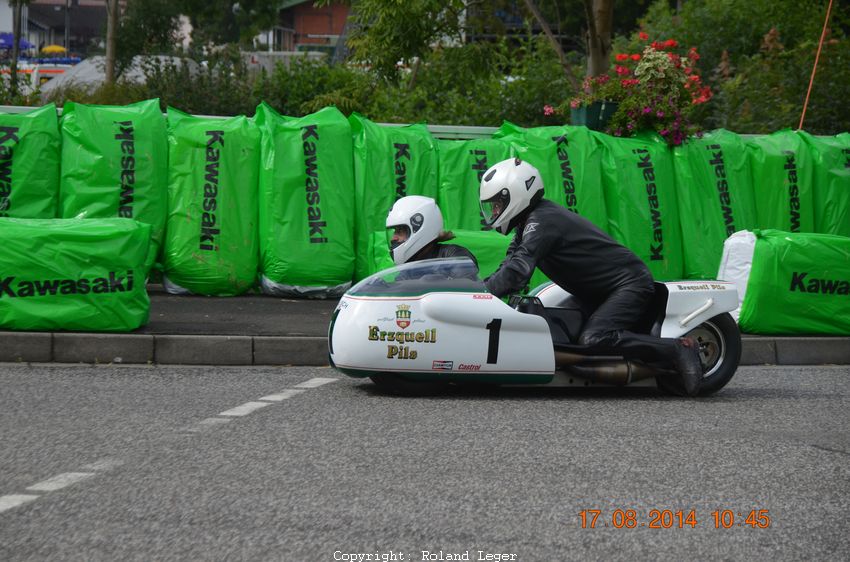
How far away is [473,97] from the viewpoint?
22.1m

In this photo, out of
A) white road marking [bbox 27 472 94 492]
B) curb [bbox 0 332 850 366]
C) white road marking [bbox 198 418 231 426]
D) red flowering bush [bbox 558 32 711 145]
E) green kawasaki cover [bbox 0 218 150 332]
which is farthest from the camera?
red flowering bush [bbox 558 32 711 145]

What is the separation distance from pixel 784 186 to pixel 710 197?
0.81 m

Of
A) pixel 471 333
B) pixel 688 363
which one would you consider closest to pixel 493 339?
pixel 471 333

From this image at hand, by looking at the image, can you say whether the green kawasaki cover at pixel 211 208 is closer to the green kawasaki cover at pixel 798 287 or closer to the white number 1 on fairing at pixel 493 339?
the green kawasaki cover at pixel 798 287

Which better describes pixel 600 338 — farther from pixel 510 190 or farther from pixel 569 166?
pixel 569 166

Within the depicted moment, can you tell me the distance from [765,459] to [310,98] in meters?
20.3

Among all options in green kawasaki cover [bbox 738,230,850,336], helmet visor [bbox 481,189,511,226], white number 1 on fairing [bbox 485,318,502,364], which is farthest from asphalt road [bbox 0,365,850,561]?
green kawasaki cover [bbox 738,230,850,336]

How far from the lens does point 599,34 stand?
17703 mm

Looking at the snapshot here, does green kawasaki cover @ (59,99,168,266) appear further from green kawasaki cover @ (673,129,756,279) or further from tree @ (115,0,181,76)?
tree @ (115,0,181,76)

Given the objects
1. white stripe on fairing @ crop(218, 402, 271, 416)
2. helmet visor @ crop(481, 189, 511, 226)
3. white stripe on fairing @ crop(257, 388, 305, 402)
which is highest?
helmet visor @ crop(481, 189, 511, 226)

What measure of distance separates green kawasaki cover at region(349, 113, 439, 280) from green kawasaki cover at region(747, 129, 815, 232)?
342cm

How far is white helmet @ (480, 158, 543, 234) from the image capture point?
7.97 metres

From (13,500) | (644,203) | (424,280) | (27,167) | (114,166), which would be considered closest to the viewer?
(13,500)

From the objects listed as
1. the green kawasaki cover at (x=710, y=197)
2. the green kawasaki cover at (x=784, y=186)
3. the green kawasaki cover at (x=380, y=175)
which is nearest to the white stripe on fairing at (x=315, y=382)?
the green kawasaki cover at (x=380, y=175)
